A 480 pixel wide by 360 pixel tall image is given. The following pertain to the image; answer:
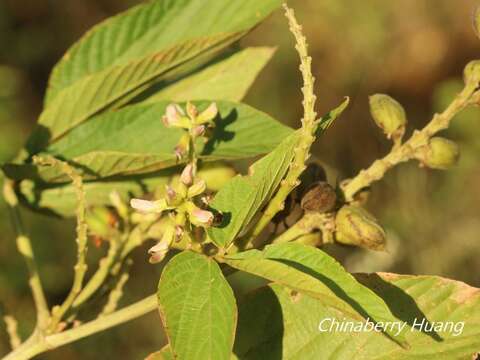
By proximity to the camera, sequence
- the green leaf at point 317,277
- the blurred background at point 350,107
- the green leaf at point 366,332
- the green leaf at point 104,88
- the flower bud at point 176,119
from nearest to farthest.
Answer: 1. the green leaf at point 317,277
2. the green leaf at point 366,332
3. the flower bud at point 176,119
4. the green leaf at point 104,88
5. the blurred background at point 350,107

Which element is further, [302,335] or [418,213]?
[418,213]

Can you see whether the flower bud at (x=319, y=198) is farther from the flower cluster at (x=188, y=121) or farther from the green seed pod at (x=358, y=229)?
the flower cluster at (x=188, y=121)

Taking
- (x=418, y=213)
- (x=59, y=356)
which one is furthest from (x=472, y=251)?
(x=59, y=356)

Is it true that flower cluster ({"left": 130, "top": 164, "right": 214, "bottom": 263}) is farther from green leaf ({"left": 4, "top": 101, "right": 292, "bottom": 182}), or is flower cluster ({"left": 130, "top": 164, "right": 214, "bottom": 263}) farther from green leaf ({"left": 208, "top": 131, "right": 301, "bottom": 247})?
green leaf ({"left": 4, "top": 101, "right": 292, "bottom": 182})

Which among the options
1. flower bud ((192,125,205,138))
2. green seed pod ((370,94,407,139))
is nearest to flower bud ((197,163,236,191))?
flower bud ((192,125,205,138))

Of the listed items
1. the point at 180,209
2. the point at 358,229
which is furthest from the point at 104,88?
the point at 358,229

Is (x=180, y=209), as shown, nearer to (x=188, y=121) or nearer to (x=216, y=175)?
(x=188, y=121)

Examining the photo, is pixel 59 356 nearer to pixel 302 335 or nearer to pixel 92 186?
pixel 92 186

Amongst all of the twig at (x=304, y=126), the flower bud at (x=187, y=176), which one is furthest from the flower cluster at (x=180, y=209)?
the twig at (x=304, y=126)
